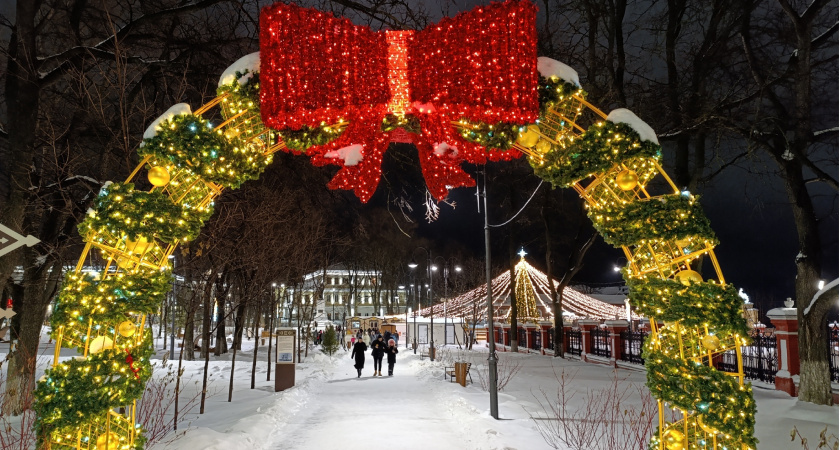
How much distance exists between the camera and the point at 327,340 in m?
29.6

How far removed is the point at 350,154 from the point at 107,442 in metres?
3.43

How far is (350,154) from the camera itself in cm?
639

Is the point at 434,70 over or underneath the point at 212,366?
over

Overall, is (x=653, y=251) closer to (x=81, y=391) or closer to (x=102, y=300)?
(x=102, y=300)

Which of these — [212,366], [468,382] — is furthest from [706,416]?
[212,366]

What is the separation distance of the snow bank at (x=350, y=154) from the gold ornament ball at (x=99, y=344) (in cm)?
270

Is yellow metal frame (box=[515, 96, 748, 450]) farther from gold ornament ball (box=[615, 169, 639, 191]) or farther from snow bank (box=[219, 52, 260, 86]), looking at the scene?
snow bank (box=[219, 52, 260, 86])

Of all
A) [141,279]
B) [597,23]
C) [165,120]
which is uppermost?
[597,23]

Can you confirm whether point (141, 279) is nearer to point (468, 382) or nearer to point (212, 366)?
point (468, 382)

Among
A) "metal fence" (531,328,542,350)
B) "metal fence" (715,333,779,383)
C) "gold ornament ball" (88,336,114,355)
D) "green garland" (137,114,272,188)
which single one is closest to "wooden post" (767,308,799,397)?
"metal fence" (715,333,779,383)

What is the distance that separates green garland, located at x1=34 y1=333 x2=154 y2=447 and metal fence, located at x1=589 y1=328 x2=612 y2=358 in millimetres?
21036

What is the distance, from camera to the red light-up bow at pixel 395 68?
5242mm

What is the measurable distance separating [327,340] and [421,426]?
66.6 feet

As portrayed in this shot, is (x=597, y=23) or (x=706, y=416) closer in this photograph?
(x=706, y=416)
